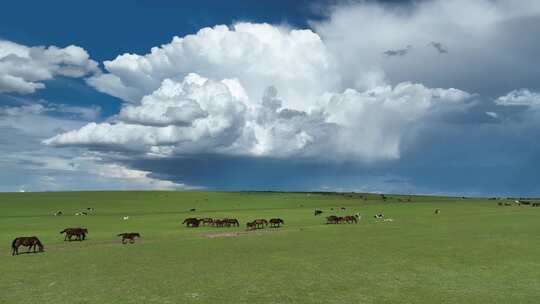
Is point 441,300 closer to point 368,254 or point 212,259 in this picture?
point 368,254

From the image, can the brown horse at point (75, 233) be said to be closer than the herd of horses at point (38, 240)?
No

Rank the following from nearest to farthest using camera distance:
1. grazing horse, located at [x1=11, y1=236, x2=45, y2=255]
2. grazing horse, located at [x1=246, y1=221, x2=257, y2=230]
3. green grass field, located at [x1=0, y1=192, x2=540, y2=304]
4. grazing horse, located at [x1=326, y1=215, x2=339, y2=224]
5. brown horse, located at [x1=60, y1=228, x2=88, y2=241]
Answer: green grass field, located at [x1=0, y1=192, x2=540, y2=304] → grazing horse, located at [x1=11, y1=236, x2=45, y2=255] → brown horse, located at [x1=60, y1=228, x2=88, y2=241] → grazing horse, located at [x1=246, y1=221, x2=257, y2=230] → grazing horse, located at [x1=326, y1=215, x2=339, y2=224]

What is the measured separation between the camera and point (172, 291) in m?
18.7

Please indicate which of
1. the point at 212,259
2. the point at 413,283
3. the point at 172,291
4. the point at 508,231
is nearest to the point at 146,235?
the point at 212,259

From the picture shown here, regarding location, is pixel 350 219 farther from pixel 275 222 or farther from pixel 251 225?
pixel 251 225

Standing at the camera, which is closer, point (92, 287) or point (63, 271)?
point (92, 287)

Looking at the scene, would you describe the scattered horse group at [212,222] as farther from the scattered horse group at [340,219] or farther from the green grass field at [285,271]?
the green grass field at [285,271]

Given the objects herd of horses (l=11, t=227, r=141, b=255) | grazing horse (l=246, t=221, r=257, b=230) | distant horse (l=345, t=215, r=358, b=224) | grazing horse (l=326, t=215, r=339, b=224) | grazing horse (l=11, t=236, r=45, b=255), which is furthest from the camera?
distant horse (l=345, t=215, r=358, b=224)

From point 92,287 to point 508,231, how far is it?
3714 centimetres

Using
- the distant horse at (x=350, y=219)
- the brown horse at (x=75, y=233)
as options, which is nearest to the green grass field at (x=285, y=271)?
the brown horse at (x=75, y=233)

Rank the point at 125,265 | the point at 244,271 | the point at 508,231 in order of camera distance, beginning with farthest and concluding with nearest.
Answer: the point at 508,231, the point at 125,265, the point at 244,271

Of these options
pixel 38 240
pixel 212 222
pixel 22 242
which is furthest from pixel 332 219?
pixel 22 242

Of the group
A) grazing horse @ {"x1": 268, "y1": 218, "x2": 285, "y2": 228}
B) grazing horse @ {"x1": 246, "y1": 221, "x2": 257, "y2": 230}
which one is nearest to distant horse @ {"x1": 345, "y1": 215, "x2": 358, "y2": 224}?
grazing horse @ {"x1": 268, "y1": 218, "x2": 285, "y2": 228}

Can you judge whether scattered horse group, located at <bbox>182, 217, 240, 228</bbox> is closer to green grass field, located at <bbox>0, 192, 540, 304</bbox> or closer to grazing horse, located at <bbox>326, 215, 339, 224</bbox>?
grazing horse, located at <bbox>326, 215, 339, 224</bbox>
